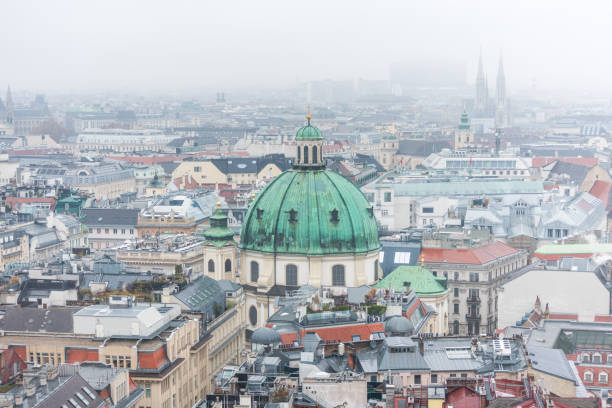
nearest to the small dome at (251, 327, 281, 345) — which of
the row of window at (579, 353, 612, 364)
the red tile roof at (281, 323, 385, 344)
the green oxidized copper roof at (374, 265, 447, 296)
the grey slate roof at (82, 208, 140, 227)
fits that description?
the red tile roof at (281, 323, 385, 344)

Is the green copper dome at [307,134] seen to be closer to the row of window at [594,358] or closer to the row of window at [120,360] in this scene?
the row of window at [120,360]

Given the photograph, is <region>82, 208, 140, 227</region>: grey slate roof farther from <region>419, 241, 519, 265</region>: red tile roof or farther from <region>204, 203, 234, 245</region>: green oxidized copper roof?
<region>419, 241, 519, 265</region>: red tile roof

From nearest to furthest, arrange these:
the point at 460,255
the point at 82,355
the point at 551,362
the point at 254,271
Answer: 1. the point at 551,362
2. the point at 82,355
3. the point at 254,271
4. the point at 460,255

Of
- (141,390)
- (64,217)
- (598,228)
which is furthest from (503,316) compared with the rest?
(64,217)

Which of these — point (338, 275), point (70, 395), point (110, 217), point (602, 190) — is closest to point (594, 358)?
point (338, 275)

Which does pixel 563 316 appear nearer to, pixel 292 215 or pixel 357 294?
pixel 357 294
